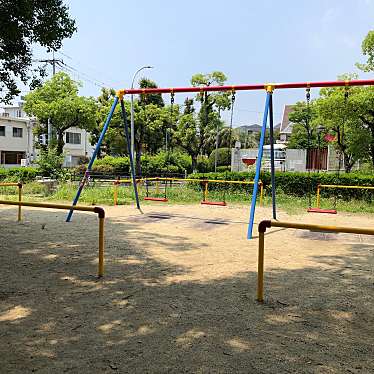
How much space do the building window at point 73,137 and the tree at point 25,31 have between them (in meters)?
39.9

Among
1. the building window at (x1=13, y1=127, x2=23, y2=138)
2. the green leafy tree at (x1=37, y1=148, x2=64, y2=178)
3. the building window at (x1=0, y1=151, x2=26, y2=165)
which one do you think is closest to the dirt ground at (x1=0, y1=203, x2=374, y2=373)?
the green leafy tree at (x1=37, y1=148, x2=64, y2=178)

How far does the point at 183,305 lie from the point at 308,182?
11324mm

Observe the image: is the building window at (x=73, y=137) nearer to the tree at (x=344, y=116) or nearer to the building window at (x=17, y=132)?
Result: the building window at (x=17, y=132)

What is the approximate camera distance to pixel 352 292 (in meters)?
4.57

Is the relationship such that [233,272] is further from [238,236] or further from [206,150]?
[206,150]

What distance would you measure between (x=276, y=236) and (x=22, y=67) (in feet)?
20.0

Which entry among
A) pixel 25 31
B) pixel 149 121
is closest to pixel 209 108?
pixel 149 121

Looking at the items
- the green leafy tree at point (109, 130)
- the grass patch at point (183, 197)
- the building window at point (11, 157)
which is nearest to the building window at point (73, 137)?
the building window at point (11, 157)

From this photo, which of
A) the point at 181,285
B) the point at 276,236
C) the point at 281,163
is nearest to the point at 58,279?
the point at 181,285

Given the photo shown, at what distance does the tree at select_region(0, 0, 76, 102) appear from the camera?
22.0 ft

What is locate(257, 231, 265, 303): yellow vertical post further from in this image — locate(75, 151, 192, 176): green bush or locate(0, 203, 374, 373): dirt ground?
locate(75, 151, 192, 176): green bush

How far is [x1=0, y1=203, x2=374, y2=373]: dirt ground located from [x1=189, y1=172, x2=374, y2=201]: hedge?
7.04 metres

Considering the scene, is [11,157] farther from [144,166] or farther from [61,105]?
[144,166]

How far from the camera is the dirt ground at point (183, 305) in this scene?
290cm
